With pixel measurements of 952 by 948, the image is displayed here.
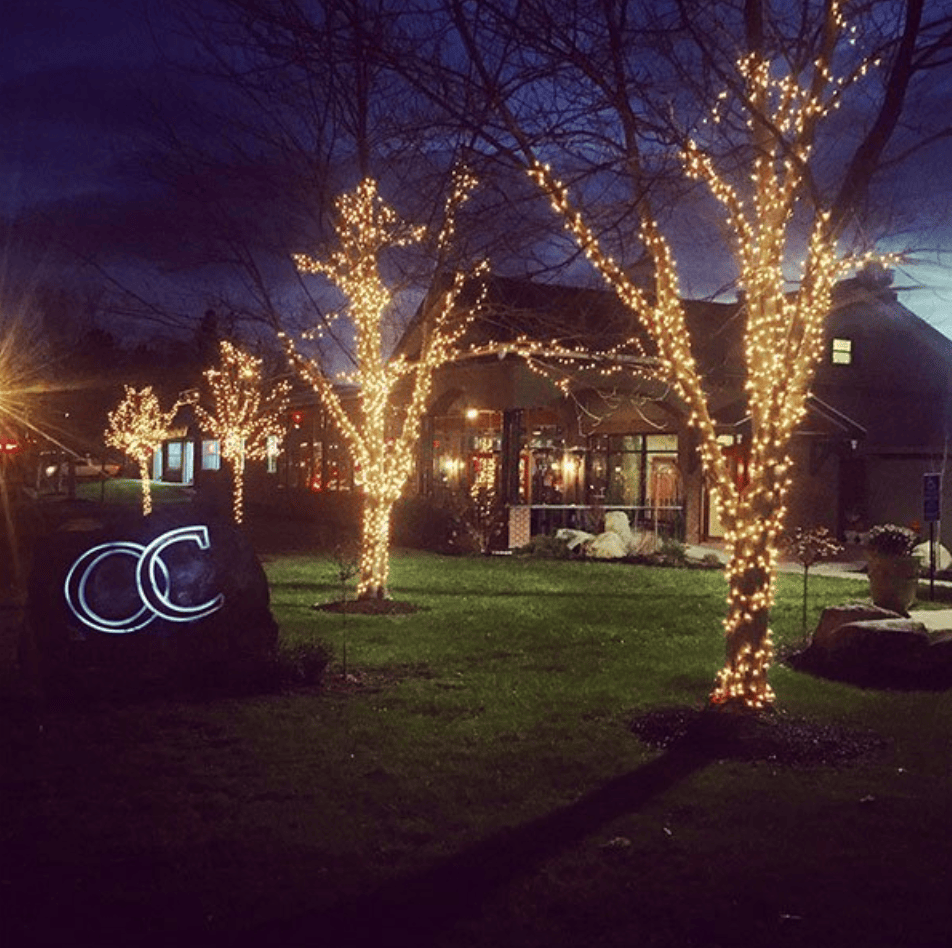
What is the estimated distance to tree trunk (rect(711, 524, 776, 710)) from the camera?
7.25 m

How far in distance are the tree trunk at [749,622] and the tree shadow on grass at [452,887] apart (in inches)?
60.2

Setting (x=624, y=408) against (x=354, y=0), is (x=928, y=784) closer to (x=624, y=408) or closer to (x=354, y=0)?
(x=354, y=0)

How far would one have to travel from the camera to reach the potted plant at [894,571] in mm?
13719

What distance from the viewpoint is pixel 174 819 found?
17.7ft

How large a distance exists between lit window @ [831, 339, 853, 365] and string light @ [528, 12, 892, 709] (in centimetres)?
2150

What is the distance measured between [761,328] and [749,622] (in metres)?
2.03

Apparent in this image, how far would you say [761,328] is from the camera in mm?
7340

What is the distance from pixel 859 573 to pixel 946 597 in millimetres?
2812

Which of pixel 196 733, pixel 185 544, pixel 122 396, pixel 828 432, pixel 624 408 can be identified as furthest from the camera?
pixel 122 396

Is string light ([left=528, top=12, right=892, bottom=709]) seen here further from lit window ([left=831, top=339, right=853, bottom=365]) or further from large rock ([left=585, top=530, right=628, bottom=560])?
lit window ([left=831, top=339, right=853, bottom=365])

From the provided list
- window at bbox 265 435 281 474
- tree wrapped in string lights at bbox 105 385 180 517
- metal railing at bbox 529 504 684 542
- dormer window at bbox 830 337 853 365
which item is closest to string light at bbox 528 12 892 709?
metal railing at bbox 529 504 684 542

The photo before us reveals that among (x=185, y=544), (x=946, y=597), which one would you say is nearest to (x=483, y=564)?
(x=946, y=597)

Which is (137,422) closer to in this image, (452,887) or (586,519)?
(586,519)

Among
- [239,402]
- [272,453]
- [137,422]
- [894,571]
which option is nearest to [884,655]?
[894,571]
